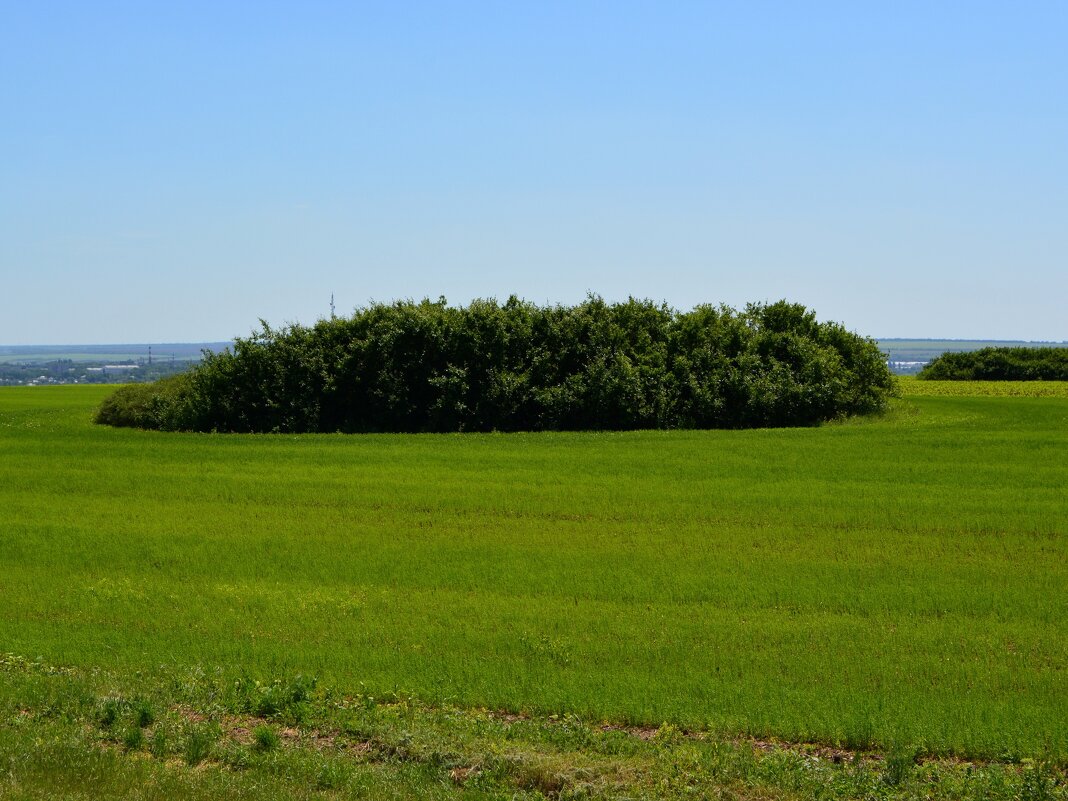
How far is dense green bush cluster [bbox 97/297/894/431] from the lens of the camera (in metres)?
32.0

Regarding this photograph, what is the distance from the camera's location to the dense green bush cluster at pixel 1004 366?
63.2 m

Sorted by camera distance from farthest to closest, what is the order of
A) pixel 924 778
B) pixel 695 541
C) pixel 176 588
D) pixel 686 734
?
1. pixel 695 541
2. pixel 176 588
3. pixel 686 734
4. pixel 924 778

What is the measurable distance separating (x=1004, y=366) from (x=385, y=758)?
65156 millimetres

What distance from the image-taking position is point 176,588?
1256 centimetres

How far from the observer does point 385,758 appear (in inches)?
302

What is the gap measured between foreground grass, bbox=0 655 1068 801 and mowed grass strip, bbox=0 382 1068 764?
19.8 inches

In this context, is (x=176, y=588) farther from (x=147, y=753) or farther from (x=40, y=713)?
(x=147, y=753)

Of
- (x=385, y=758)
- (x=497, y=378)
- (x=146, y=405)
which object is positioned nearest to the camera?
(x=385, y=758)

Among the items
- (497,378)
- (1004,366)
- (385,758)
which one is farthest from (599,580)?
(1004,366)

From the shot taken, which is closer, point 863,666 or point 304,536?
point 863,666

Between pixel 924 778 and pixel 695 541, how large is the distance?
7623mm


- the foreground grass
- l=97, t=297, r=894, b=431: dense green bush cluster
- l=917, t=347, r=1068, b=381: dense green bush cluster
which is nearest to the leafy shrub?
l=97, t=297, r=894, b=431: dense green bush cluster

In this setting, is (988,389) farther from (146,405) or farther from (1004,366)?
(146,405)

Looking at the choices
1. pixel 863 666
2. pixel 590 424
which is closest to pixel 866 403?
pixel 590 424
